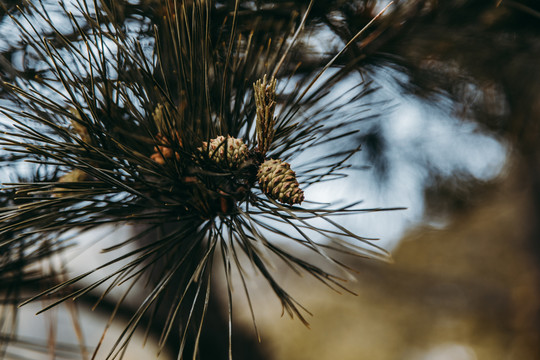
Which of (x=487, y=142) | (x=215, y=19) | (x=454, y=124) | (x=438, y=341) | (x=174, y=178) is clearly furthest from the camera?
(x=438, y=341)

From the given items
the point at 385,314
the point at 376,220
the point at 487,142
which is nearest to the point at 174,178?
the point at 376,220

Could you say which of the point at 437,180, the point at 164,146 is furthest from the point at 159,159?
the point at 437,180

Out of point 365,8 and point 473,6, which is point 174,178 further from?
point 473,6

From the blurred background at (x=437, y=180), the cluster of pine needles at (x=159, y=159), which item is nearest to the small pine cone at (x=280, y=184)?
the cluster of pine needles at (x=159, y=159)

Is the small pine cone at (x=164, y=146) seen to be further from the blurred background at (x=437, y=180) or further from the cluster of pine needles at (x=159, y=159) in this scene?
the blurred background at (x=437, y=180)

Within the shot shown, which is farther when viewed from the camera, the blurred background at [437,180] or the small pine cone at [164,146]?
the blurred background at [437,180]

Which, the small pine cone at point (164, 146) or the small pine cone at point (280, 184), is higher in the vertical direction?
the small pine cone at point (164, 146)

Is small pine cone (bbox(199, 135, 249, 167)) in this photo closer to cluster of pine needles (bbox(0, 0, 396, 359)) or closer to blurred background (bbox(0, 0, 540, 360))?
cluster of pine needles (bbox(0, 0, 396, 359))
